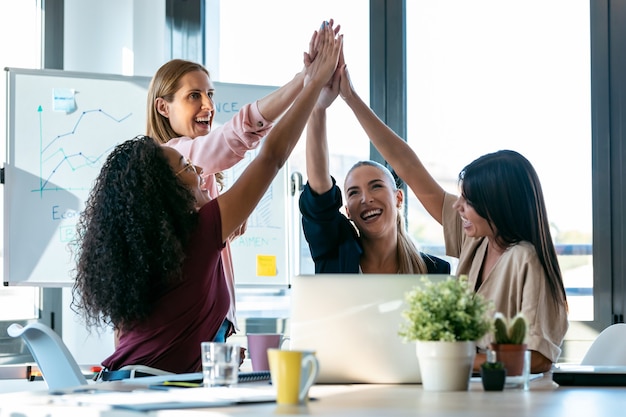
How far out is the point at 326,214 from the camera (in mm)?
2689

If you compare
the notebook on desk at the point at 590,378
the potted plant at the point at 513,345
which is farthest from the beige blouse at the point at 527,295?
the potted plant at the point at 513,345

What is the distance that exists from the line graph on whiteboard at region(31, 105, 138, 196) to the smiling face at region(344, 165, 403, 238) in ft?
4.43

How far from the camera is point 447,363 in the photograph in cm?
154

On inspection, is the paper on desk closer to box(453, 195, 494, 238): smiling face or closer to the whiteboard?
box(453, 195, 494, 238): smiling face

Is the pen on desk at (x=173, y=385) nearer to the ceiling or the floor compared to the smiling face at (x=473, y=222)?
nearer to the floor

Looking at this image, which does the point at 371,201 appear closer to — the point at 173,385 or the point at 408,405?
the point at 173,385

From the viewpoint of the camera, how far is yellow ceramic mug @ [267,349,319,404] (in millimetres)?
1327

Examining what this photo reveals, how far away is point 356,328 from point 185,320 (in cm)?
48

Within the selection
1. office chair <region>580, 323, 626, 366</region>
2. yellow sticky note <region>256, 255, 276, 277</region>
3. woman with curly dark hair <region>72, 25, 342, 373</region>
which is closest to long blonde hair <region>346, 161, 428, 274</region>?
office chair <region>580, 323, 626, 366</region>

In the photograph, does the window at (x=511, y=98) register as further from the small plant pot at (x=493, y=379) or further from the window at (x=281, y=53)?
the small plant pot at (x=493, y=379)

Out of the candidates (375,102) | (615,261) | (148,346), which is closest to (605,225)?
(615,261)

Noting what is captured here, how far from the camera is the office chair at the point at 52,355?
6.17ft

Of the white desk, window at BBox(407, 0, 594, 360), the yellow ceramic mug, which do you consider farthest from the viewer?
window at BBox(407, 0, 594, 360)

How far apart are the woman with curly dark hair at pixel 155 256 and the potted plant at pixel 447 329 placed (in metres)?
0.62
